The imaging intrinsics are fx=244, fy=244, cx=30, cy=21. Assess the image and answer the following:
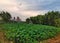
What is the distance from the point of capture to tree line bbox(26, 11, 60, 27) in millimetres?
17516

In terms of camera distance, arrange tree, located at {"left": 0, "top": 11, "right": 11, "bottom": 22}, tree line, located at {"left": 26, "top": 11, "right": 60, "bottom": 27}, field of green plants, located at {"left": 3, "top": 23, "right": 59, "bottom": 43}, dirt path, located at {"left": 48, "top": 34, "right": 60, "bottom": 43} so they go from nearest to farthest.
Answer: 1. field of green plants, located at {"left": 3, "top": 23, "right": 59, "bottom": 43}
2. dirt path, located at {"left": 48, "top": 34, "right": 60, "bottom": 43}
3. tree, located at {"left": 0, "top": 11, "right": 11, "bottom": 22}
4. tree line, located at {"left": 26, "top": 11, "right": 60, "bottom": 27}

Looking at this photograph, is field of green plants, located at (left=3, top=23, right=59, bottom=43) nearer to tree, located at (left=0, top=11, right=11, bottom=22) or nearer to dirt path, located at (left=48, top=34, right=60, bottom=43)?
dirt path, located at (left=48, top=34, right=60, bottom=43)

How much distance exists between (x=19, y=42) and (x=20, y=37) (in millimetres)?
334

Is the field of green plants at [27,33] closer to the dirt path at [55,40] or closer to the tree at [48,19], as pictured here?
the dirt path at [55,40]

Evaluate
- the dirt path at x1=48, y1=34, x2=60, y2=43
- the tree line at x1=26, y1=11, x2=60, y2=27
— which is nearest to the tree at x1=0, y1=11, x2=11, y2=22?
the tree line at x1=26, y1=11, x2=60, y2=27

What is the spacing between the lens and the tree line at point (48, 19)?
1752 cm

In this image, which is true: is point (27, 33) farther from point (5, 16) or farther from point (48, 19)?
point (48, 19)

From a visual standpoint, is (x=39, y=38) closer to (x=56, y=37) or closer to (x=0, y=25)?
(x=56, y=37)

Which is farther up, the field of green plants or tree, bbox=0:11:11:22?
tree, bbox=0:11:11:22

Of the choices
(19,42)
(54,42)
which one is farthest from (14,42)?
(54,42)

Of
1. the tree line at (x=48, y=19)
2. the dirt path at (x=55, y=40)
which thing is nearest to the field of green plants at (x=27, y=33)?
the dirt path at (x=55, y=40)

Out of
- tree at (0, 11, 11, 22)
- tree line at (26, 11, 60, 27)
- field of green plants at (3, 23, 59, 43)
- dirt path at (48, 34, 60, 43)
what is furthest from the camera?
tree line at (26, 11, 60, 27)

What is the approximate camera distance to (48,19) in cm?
1769

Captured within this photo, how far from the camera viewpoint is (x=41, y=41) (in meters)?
12.6
